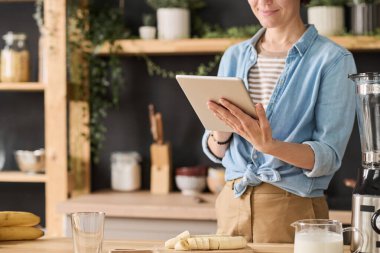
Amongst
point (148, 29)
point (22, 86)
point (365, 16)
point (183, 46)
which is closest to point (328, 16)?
point (365, 16)

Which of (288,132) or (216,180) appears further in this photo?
(216,180)

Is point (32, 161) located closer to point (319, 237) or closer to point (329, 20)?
point (329, 20)

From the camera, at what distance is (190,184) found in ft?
12.5

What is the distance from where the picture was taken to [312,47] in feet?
7.34

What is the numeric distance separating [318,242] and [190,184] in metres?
2.18

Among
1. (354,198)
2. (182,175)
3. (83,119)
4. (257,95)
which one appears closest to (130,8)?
(83,119)

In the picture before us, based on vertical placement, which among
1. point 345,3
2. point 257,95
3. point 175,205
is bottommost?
point 175,205

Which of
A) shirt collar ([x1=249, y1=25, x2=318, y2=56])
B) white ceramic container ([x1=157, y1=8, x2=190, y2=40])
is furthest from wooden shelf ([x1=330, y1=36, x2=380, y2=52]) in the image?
shirt collar ([x1=249, y1=25, x2=318, y2=56])

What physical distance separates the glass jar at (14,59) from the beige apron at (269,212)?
193cm

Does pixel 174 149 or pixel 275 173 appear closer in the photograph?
pixel 275 173

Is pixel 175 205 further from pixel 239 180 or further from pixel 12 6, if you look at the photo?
pixel 12 6

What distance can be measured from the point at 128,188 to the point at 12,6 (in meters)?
1.18

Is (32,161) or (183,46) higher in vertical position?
(183,46)

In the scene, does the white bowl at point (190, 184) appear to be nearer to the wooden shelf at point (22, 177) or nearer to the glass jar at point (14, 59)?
the wooden shelf at point (22, 177)
